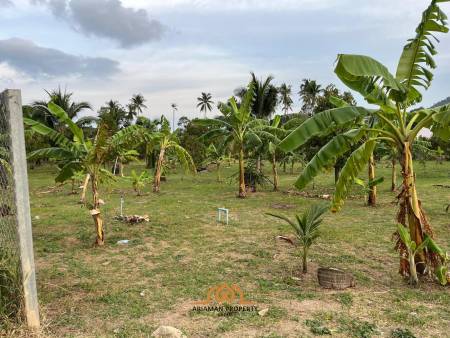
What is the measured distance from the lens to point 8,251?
3838mm

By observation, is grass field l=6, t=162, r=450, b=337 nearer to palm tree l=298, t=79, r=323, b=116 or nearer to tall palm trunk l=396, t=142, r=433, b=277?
tall palm trunk l=396, t=142, r=433, b=277

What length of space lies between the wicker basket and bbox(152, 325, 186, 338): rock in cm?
247

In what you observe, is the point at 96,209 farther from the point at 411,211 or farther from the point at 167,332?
the point at 411,211

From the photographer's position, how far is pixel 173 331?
379 cm

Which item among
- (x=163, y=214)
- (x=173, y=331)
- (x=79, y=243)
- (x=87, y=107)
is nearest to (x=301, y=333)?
(x=173, y=331)

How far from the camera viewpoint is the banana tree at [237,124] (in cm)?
1358

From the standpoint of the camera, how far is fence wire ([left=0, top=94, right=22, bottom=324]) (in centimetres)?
367

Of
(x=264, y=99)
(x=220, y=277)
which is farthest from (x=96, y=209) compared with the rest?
(x=264, y=99)

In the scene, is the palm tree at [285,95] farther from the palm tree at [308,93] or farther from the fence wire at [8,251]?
the fence wire at [8,251]

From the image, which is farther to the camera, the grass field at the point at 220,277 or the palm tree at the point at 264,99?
the palm tree at the point at 264,99

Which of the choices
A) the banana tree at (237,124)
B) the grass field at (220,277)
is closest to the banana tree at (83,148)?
the grass field at (220,277)

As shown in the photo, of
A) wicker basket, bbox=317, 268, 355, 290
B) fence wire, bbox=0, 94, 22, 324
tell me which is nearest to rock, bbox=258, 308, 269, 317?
wicker basket, bbox=317, 268, 355, 290

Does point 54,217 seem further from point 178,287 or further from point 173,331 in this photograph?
point 173,331

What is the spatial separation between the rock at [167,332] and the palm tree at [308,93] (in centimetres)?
4291
